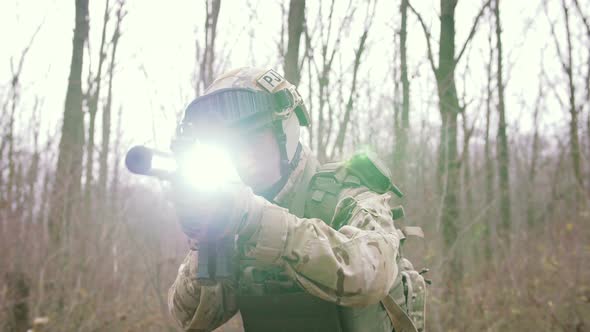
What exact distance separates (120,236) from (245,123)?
517 cm

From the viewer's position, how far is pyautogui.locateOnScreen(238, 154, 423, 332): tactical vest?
1667mm

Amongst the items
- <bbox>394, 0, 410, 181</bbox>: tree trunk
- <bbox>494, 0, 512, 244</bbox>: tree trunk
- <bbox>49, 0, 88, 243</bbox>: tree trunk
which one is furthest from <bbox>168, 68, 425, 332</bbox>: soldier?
<bbox>494, 0, 512, 244</bbox>: tree trunk

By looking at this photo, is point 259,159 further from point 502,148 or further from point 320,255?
point 502,148

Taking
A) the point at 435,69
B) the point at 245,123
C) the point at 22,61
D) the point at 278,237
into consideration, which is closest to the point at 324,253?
the point at 278,237

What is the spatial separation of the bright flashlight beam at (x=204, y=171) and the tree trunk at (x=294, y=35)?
3222 mm

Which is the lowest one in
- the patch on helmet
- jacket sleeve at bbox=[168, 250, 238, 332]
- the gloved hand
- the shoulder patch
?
jacket sleeve at bbox=[168, 250, 238, 332]

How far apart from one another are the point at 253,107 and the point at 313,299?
0.75 meters

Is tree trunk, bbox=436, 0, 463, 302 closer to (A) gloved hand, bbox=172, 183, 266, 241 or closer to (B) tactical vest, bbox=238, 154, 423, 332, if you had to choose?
(B) tactical vest, bbox=238, 154, 423, 332

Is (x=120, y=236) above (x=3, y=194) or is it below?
below

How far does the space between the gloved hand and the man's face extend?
580 millimetres

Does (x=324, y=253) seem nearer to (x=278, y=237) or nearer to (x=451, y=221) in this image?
(x=278, y=237)

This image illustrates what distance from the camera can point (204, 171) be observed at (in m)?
1.18

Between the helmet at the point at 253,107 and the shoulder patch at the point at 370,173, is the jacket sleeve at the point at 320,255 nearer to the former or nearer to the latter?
the shoulder patch at the point at 370,173

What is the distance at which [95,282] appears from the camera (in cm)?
595
